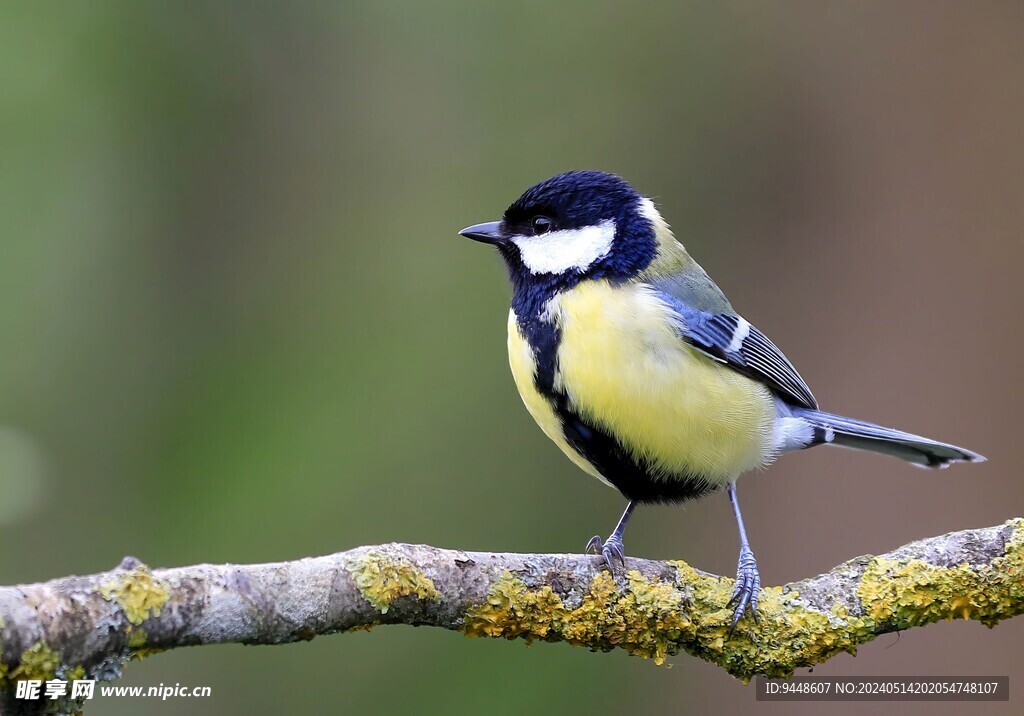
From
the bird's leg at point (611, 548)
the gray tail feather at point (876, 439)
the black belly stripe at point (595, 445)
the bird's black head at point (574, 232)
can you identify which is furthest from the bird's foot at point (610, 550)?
the gray tail feather at point (876, 439)

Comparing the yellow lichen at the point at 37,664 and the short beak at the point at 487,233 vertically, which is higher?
the short beak at the point at 487,233

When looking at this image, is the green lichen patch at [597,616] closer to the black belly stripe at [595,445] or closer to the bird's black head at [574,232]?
the black belly stripe at [595,445]

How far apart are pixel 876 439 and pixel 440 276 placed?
7.15ft

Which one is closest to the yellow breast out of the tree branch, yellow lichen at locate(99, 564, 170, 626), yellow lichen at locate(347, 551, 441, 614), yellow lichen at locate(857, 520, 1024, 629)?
the tree branch

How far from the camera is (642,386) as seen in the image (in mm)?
2625

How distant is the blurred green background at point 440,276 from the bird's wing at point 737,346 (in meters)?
1.23

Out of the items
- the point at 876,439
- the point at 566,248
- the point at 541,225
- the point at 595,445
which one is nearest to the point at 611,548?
the point at 595,445

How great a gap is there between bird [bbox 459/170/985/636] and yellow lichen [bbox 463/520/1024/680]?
60mm

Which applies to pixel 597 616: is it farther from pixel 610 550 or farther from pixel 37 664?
pixel 37 664

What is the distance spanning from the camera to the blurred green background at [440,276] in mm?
4066

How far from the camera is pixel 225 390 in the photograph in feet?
14.3

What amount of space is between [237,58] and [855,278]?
301cm

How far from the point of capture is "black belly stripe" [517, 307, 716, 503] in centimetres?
268

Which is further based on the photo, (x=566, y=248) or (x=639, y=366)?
(x=566, y=248)
